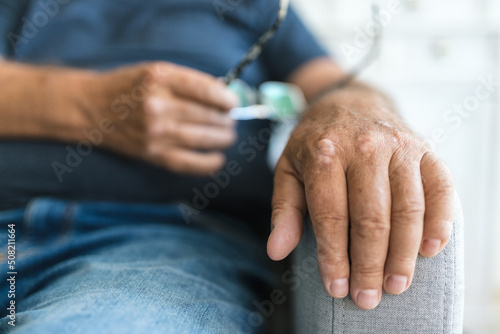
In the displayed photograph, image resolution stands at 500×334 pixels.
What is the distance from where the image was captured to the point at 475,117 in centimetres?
119

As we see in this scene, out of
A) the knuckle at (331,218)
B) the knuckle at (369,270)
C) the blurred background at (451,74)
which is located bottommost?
the blurred background at (451,74)

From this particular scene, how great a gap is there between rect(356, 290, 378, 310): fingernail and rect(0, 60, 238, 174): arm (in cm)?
38

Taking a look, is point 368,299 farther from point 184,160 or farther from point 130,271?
point 184,160

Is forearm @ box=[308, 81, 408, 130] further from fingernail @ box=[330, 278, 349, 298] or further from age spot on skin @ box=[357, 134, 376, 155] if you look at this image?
fingernail @ box=[330, 278, 349, 298]

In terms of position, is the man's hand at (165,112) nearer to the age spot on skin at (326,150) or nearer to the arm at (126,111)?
the arm at (126,111)

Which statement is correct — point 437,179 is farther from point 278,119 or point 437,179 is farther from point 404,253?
point 278,119

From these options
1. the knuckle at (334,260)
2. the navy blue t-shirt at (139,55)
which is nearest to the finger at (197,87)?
the navy blue t-shirt at (139,55)

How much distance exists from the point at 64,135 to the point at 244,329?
428 mm

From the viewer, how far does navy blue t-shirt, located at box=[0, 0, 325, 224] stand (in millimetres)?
619

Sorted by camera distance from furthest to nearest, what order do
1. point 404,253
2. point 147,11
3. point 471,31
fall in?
point 471,31, point 147,11, point 404,253

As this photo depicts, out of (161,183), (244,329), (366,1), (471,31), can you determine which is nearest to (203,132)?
(161,183)

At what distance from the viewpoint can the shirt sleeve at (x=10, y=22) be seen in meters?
0.73

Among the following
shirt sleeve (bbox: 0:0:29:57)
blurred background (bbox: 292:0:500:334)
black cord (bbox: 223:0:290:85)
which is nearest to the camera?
black cord (bbox: 223:0:290:85)

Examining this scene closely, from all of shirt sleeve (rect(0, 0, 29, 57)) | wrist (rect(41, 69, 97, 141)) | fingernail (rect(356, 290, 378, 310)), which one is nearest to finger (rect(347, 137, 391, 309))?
fingernail (rect(356, 290, 378, 310))
